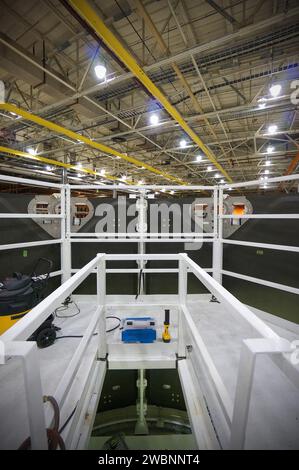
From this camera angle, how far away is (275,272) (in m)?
2.81

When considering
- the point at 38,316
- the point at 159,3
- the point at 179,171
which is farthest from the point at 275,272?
the point at 179,171

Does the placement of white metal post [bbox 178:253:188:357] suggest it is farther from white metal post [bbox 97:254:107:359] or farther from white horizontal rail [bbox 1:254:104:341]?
white horizontal rail [bbox 1:254:104:341]

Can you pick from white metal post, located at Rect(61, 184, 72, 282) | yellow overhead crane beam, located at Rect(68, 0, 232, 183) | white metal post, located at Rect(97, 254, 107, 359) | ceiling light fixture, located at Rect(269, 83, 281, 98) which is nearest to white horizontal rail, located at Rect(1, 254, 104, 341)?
white metal post, located at Rect(97, 254, 107, 359)

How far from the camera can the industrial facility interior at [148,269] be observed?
122 cm

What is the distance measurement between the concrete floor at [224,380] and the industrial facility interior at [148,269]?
11 millimetres

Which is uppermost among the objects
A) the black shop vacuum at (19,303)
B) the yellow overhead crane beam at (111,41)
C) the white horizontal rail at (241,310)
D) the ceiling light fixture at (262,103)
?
the ceiling light fixture at (262,103)

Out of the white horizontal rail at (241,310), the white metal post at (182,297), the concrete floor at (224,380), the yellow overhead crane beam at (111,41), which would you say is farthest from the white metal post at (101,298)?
the yellow overhead crane beam at (111,41)

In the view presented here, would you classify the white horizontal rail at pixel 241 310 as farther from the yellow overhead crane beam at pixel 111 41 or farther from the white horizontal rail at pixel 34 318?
the yellow overhead crane beam at pixel 111 41

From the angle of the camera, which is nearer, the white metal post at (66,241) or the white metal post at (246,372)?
the white metal post at (246,372)

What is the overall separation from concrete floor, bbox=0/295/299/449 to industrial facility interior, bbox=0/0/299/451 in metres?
0.01

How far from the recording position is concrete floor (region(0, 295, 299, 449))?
121cm

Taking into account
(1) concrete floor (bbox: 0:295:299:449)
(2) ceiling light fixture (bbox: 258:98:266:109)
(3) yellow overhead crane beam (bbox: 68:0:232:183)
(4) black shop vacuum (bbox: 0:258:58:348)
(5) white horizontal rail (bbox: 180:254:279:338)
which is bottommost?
(1) concrete floor (bbox: 0:295:299:449)

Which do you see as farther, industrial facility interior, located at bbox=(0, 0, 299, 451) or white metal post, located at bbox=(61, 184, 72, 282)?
white metal post, located at bbox=(61, 184, 72, 282)
